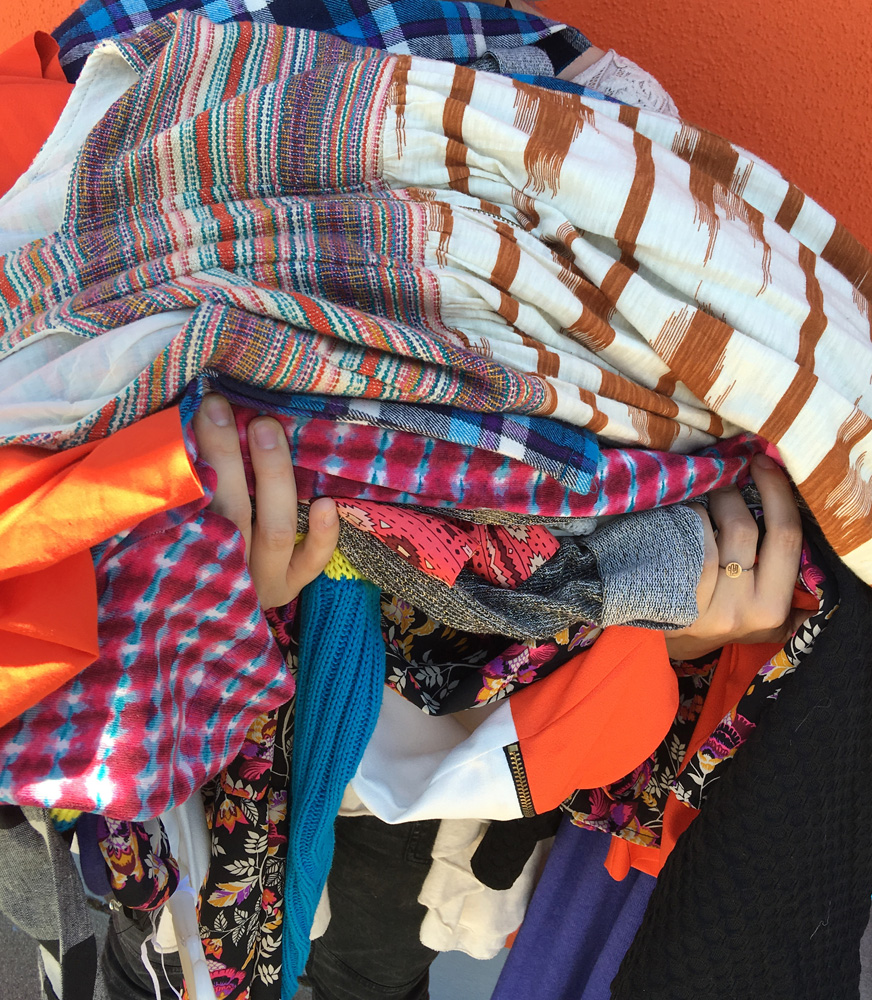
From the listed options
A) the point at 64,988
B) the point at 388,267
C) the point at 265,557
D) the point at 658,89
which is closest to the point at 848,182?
the point at 658,89

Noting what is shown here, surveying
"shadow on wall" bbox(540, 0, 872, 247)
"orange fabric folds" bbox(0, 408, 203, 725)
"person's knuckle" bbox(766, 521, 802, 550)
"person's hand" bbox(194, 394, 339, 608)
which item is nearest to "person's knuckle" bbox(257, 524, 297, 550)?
"person's hand" bbox(194, 394, 339, 608)

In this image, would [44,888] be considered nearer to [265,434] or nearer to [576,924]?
[265,434]

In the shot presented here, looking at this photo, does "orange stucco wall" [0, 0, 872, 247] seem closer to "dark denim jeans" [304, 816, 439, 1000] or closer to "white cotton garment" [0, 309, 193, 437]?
"white cotton garment" [0, 309, 193, 437]

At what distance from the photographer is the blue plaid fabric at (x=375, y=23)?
Result: 0.51m

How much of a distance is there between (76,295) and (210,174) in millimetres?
106

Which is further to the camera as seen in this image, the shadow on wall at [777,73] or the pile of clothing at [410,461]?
the shadow on wall at [777,73]

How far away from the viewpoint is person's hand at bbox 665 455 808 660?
1.69 feet

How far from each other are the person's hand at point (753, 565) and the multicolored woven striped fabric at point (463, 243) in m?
0.06

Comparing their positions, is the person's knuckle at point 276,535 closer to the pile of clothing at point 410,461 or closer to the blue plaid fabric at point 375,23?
the pile of clothing at point 410,461

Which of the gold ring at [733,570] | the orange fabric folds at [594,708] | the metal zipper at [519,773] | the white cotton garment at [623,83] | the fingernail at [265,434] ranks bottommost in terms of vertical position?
the metal zipper at [519,773]

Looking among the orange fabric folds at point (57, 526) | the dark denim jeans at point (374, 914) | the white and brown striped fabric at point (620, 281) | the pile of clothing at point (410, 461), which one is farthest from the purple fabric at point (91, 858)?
the white and brown striped fabric at point (620, 281)

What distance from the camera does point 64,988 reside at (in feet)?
1.51

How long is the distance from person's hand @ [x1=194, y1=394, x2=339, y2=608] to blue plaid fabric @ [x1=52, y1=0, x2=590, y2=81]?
11.8 inches

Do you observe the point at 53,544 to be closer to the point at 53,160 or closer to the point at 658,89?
the point at 53,160
